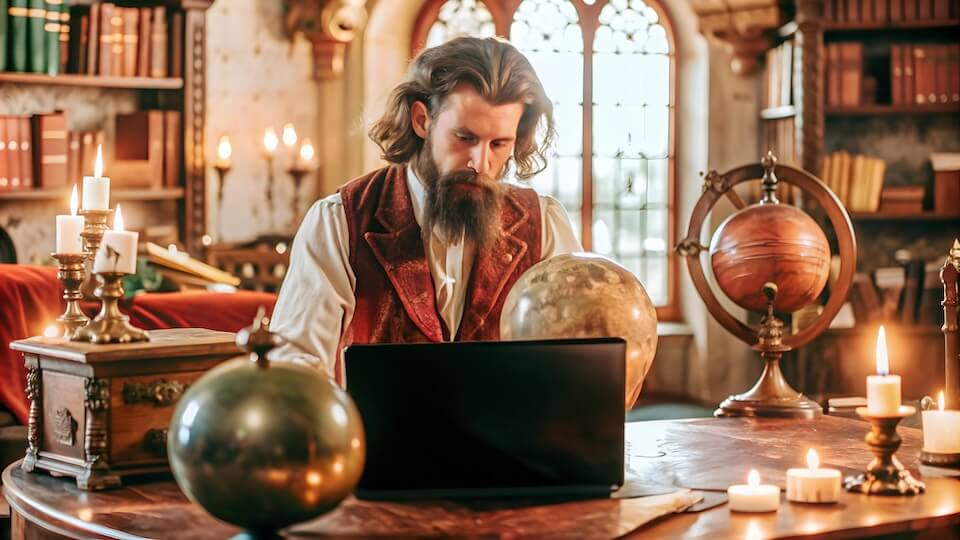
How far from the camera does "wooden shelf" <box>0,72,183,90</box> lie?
245 inches

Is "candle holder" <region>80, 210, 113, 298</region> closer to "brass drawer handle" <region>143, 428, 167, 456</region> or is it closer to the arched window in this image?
"brass drawer handle" <region>143, 428, 167, 456</region>

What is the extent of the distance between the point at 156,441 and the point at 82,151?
434 centimetres

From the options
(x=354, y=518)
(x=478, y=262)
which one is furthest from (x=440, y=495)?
(x=478, y=262)

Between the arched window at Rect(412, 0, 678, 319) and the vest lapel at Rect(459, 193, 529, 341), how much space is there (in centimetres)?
473

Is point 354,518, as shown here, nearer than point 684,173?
Yes

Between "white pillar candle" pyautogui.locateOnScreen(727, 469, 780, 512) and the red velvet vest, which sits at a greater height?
the red velvet vest

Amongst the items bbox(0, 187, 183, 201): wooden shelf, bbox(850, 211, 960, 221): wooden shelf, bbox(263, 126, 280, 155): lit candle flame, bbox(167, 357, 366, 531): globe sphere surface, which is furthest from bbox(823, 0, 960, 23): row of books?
bbox(167, 357, 366, 531): globe sphere surface

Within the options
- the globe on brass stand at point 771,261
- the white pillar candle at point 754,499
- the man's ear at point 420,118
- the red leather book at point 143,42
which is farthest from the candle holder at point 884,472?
the red leather book at point 143,42

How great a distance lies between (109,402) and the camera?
7.74 ft

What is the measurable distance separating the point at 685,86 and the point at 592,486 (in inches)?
239

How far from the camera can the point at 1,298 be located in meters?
4.51

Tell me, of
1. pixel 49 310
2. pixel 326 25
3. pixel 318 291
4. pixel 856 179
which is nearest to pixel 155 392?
pixel 318 291

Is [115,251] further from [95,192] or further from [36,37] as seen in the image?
[36,37]

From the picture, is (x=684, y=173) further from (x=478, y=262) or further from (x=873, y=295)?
(x=478, y=262)
